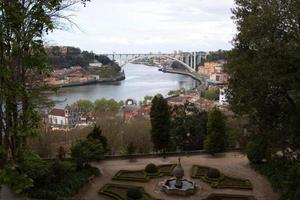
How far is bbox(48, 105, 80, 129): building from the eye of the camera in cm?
3417

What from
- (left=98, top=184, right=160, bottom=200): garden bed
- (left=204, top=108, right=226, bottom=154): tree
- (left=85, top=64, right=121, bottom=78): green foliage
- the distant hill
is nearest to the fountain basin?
(left=98, top=184, right=160, bottom=200): garden bed

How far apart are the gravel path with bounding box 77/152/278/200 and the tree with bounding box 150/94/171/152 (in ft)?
2.86

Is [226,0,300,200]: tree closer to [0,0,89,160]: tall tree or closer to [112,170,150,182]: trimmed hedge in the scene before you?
[112,170,150,182]: trimmed hedge

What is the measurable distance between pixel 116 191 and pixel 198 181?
3180 mm

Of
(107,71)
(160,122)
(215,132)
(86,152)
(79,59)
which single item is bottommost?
(86,152)

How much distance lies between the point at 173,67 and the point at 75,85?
2329 inches

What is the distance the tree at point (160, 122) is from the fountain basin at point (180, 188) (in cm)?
418

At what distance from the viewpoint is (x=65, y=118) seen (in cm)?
3606

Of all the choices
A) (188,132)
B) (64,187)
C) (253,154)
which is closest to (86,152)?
(64,187)

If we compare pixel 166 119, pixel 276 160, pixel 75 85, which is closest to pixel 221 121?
pixel 166 119

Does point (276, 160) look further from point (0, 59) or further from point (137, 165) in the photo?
Answer: point (0, 59)

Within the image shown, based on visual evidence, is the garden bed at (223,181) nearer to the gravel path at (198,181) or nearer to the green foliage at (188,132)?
the gravel path at (198,181)

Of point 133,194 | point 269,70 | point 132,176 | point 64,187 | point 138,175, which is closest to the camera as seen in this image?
point 269,70

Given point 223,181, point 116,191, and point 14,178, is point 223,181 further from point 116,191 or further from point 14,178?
point 14,178
